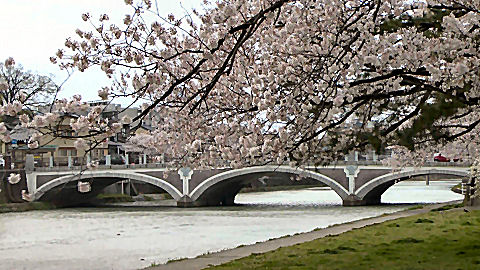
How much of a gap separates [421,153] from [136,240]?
9.63 m

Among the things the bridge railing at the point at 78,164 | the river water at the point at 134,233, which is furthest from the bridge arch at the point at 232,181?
the river water at the point at 134,233

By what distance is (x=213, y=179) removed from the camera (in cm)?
3728

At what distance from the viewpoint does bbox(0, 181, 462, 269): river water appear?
659 inches

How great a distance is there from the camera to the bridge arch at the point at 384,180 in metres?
32.8

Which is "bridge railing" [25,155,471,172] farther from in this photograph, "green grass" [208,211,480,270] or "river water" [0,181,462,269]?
"green grass" [208,211,480,270]

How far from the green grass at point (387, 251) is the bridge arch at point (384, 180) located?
1905cm

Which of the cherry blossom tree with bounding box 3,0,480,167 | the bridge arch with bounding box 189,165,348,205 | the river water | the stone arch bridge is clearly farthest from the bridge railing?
the cherry blossom tree with bounding box 3,0,480,167

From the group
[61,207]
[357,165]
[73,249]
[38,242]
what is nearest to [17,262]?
[73,249]

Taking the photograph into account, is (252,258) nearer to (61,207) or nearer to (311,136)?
(311,136)

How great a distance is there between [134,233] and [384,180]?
1541cm

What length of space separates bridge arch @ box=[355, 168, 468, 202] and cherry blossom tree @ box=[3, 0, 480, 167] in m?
23.8

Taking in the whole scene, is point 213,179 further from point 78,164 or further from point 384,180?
point 384,180

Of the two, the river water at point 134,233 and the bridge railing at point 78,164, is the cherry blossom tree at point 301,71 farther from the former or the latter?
the bridge railing at point 78,164

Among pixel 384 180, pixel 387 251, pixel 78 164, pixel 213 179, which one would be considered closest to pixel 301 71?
pixel 387 251
